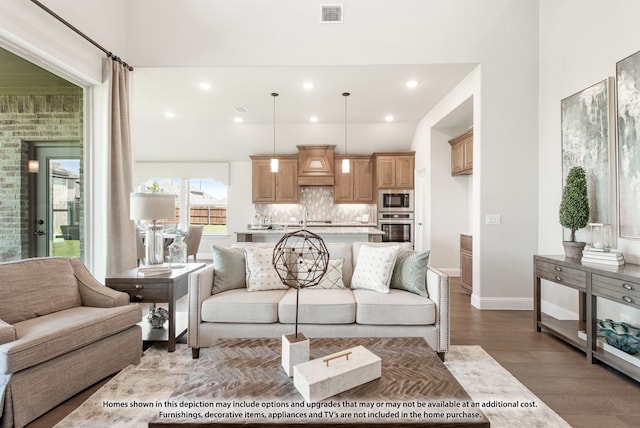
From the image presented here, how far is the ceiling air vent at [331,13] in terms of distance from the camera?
3.83 m

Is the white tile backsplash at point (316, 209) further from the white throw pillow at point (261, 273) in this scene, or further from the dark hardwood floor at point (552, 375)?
the white throw pillow at point (261, 273)

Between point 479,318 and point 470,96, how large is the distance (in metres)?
2.81

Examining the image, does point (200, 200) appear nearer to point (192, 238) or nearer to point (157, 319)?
point (192, 238)

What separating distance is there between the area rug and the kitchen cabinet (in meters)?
1.93

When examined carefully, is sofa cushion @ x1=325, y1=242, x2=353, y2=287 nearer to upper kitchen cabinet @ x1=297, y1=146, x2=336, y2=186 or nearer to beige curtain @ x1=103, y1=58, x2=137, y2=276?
beige curtain @ x1=103, y1=58, x2=137, y2=276

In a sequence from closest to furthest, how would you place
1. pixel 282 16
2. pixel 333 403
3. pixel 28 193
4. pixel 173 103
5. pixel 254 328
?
pixel 333 403 → pixel 254 328 → pixel 28 193 → pixel 282 16 → pixel 173 103

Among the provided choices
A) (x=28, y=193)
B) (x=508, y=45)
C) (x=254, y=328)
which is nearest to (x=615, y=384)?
(x=254, y=328)

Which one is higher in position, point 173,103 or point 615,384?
point 173,103

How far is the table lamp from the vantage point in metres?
2.80

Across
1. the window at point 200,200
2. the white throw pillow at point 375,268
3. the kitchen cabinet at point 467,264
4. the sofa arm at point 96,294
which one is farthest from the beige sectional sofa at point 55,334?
the window at point 200,200

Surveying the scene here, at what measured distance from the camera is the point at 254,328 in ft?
8.41

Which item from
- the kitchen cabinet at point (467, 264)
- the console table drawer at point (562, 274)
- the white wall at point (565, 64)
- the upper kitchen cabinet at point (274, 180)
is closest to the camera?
the console table drawer at point (562, 274)

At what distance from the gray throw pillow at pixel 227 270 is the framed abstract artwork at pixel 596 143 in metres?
3.36

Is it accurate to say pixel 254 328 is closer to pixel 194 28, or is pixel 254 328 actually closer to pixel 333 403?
pixel 333 403
